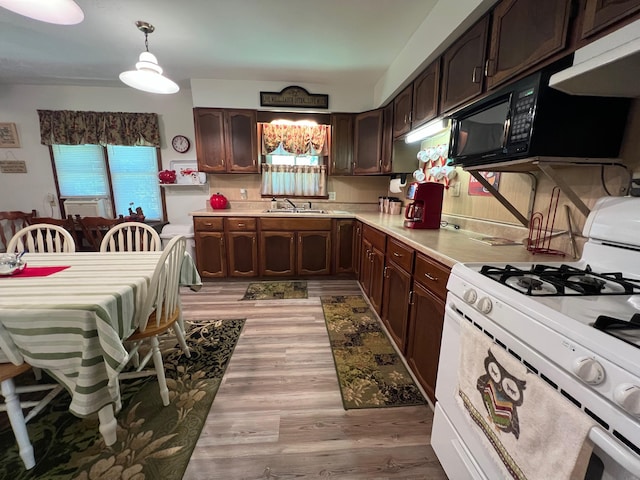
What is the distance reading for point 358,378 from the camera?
66.9 inches

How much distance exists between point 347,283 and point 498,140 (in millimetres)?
2439

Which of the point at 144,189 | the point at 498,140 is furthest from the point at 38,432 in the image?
the point at 144,189

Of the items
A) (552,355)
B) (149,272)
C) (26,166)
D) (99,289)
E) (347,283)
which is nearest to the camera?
(552,355)

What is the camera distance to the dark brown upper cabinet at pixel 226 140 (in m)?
3.28

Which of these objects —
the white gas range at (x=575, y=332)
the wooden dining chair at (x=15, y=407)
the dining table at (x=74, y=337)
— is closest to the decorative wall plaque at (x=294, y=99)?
the dining table at (x=74, y=337)

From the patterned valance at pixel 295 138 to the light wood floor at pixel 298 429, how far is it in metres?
2.56

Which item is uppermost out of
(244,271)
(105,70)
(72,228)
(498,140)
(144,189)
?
(105,70)

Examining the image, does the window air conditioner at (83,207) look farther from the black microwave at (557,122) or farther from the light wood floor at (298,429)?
the black microwave at (557,122)

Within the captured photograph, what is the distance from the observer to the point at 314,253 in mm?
3338

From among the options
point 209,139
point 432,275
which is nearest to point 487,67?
point 432,275

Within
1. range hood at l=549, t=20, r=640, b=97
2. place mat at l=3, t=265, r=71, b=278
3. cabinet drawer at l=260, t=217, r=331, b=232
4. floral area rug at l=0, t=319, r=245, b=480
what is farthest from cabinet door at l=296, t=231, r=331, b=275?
range hood at l=549, t=20, r=640, b=97

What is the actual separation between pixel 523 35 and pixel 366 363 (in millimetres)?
2005

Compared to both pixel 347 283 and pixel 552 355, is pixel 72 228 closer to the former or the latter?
pixel 347 283

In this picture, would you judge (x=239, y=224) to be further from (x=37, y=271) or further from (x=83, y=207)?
(x=83, y=207)
